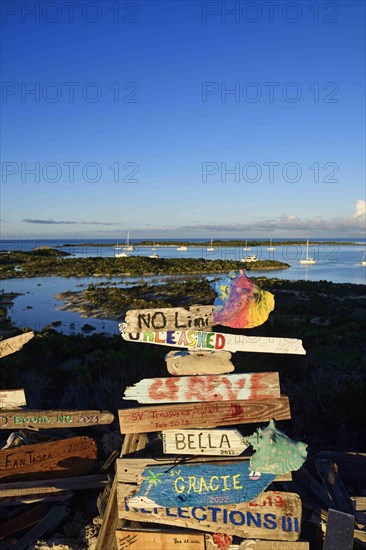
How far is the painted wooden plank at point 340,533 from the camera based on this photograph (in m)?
3.52

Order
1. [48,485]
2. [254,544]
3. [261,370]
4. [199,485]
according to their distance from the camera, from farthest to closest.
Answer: [261,370], [48,485], [199,485], [254,544]

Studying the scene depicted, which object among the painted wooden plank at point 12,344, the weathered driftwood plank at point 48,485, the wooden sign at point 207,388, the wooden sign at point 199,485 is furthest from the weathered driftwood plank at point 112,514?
the painted wooden plank at point 12,344

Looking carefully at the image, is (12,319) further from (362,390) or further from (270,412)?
(270,412)

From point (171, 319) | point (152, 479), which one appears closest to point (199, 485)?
point (152, 479)

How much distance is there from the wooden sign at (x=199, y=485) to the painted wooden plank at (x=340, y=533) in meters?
0.60

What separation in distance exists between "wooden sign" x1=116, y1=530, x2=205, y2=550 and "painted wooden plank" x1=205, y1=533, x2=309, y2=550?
8cm

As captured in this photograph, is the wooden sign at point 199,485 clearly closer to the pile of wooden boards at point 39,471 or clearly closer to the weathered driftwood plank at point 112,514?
the weathered driftwood plank at point 112,514

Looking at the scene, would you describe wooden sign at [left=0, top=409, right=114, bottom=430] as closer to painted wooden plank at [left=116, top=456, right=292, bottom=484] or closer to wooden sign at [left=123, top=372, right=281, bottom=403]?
painted wooden plank at [left=116, top=456, right=292, bottom=484]

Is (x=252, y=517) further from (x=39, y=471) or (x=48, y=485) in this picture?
(x=39, y=471)

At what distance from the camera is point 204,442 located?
403 cm

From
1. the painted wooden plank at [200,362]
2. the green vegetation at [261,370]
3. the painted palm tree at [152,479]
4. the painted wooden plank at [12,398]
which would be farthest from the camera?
the green vegetation at [261,370]

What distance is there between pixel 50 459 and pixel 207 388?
2362 mm

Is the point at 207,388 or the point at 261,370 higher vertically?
the point at 207,388

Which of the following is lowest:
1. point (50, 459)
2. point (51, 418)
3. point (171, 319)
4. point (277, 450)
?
point (50, 459)
